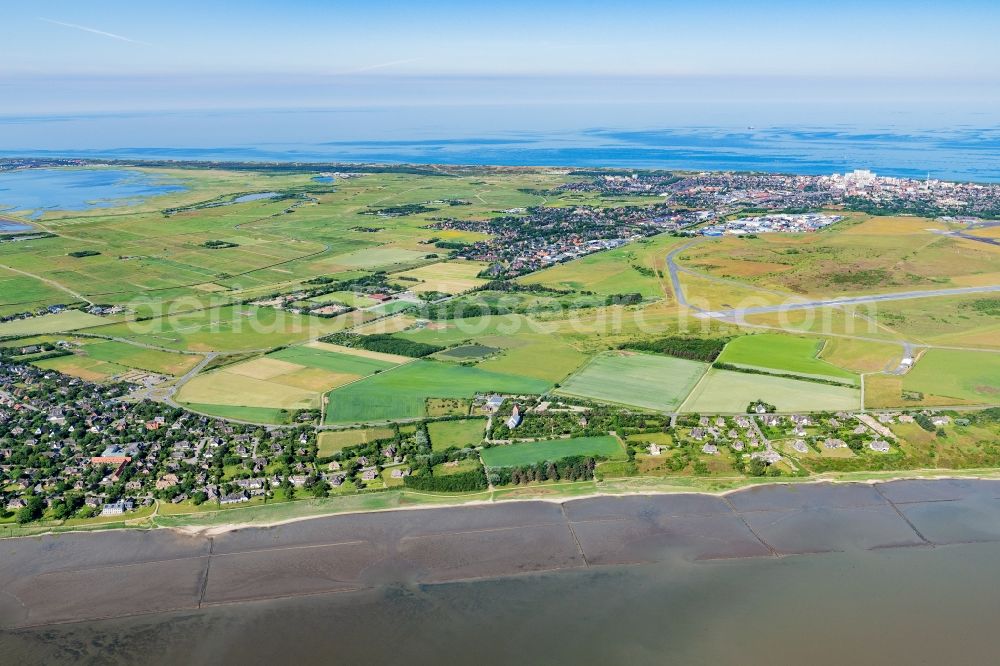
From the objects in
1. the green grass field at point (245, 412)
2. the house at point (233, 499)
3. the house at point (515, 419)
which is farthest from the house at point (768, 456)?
the green grass field at point (245, 412)

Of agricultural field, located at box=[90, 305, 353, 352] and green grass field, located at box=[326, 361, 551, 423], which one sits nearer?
green grass field, located at box=[326, 361, 551, 423]

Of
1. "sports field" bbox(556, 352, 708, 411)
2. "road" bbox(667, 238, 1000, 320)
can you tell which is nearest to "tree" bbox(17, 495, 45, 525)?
"sports field" bbox(556, 352, 708, 411)

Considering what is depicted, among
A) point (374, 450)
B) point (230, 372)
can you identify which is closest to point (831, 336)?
point (374, 450)

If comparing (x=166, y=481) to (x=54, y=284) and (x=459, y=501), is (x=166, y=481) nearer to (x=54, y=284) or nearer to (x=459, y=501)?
(x=459, y=501)

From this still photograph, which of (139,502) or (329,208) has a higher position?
(329,208)

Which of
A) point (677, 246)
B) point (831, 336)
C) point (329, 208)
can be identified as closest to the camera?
point (831, 336)

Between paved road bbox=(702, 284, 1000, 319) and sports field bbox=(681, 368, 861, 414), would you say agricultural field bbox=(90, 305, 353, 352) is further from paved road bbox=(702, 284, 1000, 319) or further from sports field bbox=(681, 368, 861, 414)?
paved road bbox=(702, 284, 1000, 319)

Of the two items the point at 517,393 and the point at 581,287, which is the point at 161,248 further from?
the point at 517,393

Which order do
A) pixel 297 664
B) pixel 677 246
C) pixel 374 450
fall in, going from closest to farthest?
pixel 297 664 < pixel 374 450 < pixel 677 246
